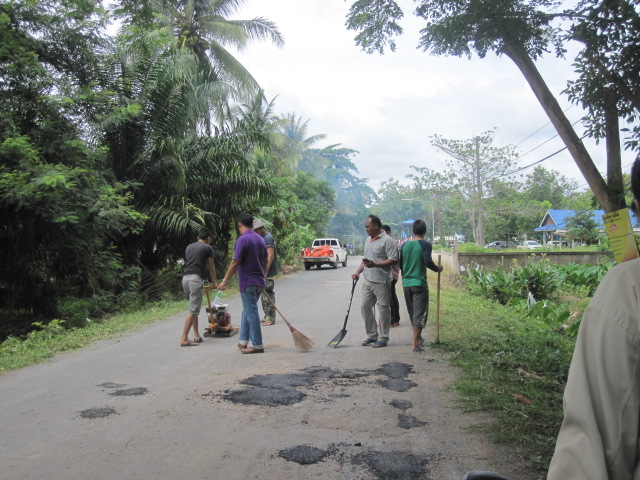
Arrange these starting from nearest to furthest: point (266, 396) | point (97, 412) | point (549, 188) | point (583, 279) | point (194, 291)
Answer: point (97, 412), point (266, 396), point (194, 291), point (583, 279), point (549, 188)

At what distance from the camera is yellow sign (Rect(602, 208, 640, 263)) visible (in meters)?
3.27

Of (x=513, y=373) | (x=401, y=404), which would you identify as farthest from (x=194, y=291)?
(x=513, y=373)

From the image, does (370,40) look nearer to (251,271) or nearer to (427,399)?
(251,271)

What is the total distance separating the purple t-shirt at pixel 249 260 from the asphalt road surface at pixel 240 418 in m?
1.06

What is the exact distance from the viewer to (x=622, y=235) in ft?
11.0

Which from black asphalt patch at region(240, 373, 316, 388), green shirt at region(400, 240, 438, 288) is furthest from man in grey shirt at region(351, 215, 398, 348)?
black asphalt patch at region(240, 373, 316, 388)

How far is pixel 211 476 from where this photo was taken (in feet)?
12.1

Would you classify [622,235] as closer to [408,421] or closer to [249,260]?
[408,421]

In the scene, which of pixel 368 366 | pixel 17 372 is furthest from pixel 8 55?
pixel 368 366

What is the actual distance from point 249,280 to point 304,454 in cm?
402

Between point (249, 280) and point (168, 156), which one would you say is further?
point (168, 156)

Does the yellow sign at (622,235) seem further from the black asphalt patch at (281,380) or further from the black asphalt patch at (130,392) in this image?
the black asphalt patch at (130,392)

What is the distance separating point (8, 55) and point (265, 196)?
332 inches

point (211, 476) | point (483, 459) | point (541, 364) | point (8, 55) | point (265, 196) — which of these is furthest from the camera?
point (265, 196)
